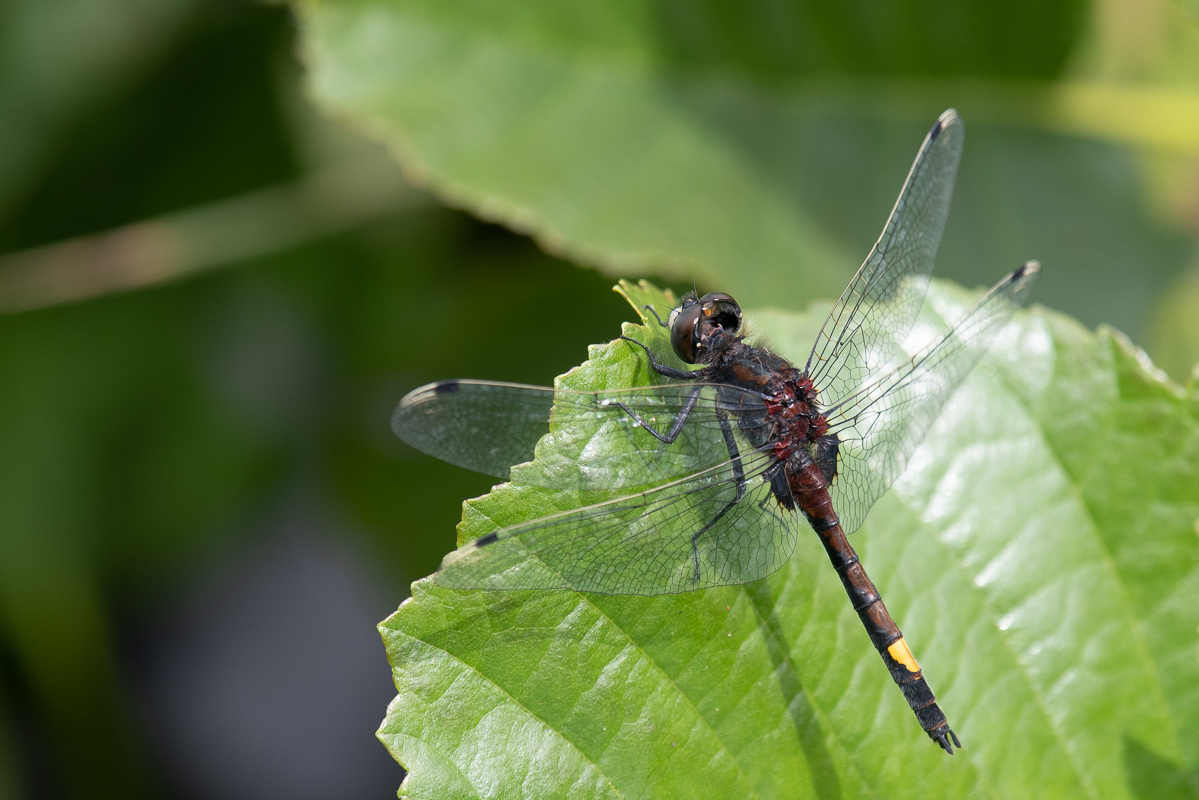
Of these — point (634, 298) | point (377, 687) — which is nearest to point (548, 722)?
point (634, 298)

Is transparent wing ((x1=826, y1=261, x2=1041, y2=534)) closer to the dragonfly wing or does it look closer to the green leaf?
the green leaf

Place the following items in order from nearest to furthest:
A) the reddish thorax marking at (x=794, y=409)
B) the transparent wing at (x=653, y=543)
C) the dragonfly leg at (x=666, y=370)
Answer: the transparent wing at (x=653, y=543)
the dragonfly leg at (x=666, y=370)
the reddish thorax marking at (x=794, y=409)

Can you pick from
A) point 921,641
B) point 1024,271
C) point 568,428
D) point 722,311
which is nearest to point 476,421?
point 568,428

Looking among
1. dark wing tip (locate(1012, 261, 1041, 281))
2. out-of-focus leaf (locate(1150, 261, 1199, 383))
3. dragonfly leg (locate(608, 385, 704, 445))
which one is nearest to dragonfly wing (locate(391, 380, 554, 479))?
dragonfly leg (locate(608, 385, 704, 445))

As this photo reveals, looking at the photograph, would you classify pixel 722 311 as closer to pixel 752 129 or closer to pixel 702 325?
pixel 702 325

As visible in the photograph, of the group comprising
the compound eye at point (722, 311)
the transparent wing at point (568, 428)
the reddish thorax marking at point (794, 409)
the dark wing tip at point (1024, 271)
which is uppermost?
the dark wing tip at point (1024, 271)

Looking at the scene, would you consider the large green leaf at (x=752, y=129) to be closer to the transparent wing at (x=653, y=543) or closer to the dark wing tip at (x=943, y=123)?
the dark wing tip at (x=943, y=123)

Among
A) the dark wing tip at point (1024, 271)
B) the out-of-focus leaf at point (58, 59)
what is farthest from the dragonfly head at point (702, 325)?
the out-of-focus leaf at point (58, 59)
